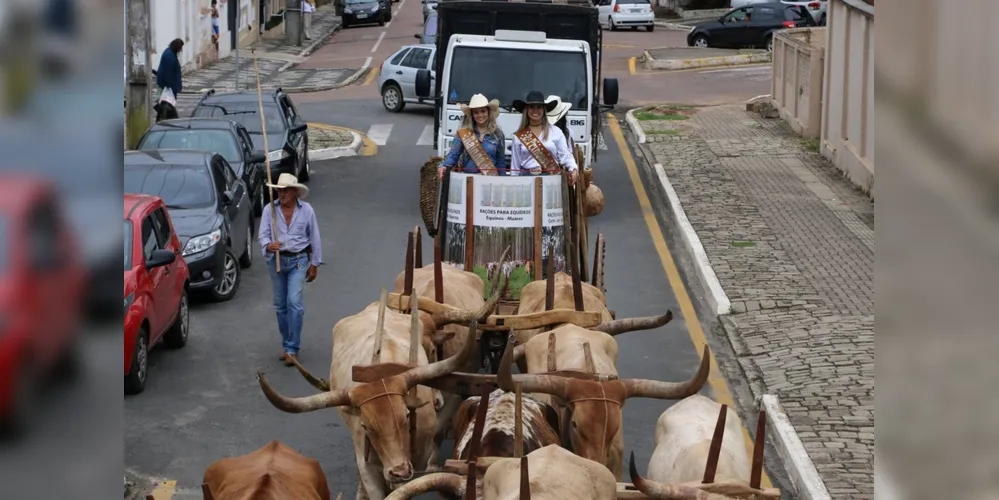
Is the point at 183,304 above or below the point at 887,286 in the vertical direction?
below

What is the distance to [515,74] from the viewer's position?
18.2 meters

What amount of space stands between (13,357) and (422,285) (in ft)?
28.3

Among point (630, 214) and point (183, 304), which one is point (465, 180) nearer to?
point (183, 304)

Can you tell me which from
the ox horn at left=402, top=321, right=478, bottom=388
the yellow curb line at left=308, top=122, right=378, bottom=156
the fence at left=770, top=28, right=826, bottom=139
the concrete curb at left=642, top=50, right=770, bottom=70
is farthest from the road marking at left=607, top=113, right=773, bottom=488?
the concrete curb at left=642, top=50, right=770, bottom=70

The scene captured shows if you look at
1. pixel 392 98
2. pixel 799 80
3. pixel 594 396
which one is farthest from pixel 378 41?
pixel 594 396

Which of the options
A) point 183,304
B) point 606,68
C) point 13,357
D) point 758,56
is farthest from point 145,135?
point 758,56

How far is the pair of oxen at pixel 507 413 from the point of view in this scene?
595cm

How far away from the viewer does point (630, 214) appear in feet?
66.9

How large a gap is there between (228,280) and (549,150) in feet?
19.0

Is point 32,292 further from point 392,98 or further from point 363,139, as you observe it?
point 392,98

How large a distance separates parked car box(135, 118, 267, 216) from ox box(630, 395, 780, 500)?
39.5 feet

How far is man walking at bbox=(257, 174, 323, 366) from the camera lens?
494 inches

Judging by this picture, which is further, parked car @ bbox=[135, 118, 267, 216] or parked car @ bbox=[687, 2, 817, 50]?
parked car @ bbox=[687, 2, 817, 50]

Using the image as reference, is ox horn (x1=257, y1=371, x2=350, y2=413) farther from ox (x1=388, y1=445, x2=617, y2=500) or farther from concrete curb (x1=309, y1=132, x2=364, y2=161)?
concrete curb (x1=309, y1=132, x2=364, y2=161)
